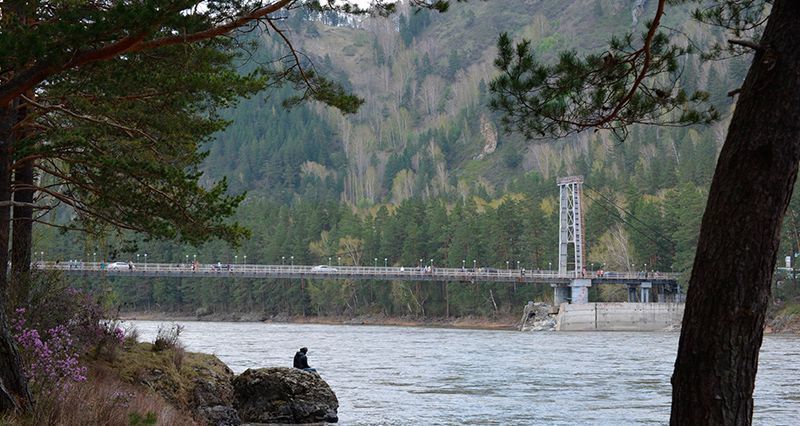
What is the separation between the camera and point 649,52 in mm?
10047

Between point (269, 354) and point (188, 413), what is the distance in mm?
29678

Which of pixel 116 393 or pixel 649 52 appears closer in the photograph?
pixel 649 52

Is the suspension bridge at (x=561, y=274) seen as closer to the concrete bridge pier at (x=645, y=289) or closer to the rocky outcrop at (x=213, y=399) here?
the concrete bridge pier at (x=645, y=289)

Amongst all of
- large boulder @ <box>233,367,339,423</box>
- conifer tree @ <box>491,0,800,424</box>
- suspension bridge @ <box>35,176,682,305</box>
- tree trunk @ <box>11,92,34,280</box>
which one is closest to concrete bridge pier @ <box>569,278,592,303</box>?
suspension bridge @ <box>35,176,682,305</box>

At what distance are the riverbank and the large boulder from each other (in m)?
80.4

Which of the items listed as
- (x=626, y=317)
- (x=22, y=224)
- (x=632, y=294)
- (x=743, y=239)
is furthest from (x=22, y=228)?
(x=632, y=294)

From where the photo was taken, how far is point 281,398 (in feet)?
67.2

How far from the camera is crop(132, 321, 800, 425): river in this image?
23875 millimetres

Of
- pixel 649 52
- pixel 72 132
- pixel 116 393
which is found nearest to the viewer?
pixel 649 52

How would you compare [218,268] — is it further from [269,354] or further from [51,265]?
[51,265]

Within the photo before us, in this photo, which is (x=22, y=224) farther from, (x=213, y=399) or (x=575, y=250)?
(x=575, y=250)

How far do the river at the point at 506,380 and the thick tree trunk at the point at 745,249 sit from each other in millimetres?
14456

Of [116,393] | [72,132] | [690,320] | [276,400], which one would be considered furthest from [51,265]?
[690,320]

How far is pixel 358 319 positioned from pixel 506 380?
83156mm
